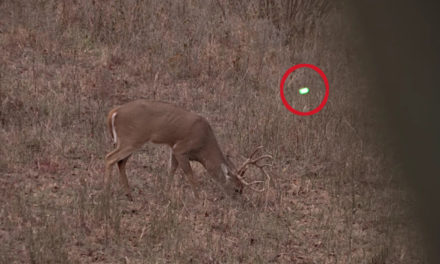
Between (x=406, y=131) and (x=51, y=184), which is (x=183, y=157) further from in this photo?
(x=406, y=131)

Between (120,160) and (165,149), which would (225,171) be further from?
(165,149)

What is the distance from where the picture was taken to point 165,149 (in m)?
9.21

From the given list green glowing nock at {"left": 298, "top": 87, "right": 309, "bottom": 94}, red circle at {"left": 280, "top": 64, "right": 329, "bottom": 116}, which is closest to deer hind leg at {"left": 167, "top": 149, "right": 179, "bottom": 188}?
red circle at {"left": 280, "top": 64, "right": 329, "bottom": 116}

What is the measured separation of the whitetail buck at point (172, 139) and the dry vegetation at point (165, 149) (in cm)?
28

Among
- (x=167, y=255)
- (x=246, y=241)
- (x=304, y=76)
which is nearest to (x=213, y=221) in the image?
(x=246, y=241)

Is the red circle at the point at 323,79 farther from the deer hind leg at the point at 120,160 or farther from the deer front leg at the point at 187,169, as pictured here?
the deer hind leg at the point at 120,160

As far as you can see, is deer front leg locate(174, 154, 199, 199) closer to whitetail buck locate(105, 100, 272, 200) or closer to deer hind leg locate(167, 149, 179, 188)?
whitetail buck locate(105, 100, 272, 200)

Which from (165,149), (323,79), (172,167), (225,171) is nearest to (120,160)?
(172,167)

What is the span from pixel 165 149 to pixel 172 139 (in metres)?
1.38

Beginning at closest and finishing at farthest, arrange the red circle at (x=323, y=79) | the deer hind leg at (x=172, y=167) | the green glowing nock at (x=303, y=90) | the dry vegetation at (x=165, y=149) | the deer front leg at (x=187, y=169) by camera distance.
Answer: the dry vegetation at (x=165, y=149) → the deer front leg at (x=187, y=169) → the deer hind leg at (x=172, y=167) → the red circle at (x=323, y=79) → the green glowing nock at (x=303, y=90)

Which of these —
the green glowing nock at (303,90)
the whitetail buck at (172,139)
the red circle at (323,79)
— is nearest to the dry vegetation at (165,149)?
the red circle at (323,79)

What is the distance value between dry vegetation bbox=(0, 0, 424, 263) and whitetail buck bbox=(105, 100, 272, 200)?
280 millimetres

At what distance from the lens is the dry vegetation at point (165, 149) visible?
6.34 metres

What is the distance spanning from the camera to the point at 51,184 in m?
7.41
